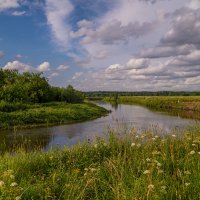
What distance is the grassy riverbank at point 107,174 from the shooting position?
459 cm

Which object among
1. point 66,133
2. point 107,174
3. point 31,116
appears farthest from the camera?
point 31,116

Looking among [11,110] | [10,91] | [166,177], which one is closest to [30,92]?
[10,91]

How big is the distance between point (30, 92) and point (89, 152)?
161 feet

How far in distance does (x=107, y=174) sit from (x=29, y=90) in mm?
51807

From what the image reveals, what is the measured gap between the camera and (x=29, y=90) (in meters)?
56.3

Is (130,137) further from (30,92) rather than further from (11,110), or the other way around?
(30,92)

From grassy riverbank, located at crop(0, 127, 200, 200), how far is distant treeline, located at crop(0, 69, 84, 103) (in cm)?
3899

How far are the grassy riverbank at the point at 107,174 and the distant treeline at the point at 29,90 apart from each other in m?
39.0

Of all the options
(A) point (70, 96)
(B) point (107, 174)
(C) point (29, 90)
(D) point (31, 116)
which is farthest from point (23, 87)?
(B) point (107, 174)

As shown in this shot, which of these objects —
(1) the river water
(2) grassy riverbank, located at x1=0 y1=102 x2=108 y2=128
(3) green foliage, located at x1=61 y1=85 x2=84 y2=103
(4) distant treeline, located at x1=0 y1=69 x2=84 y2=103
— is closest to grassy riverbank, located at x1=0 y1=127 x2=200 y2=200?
(1) the river water

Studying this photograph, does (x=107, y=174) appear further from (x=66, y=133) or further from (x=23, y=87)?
(x=23, y=87)

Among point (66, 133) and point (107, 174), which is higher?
point (107, 174)

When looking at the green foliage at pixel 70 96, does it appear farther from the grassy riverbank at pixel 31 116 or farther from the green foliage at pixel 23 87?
the grassy riverbank at pixel 31 116

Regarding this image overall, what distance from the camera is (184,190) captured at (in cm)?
449
